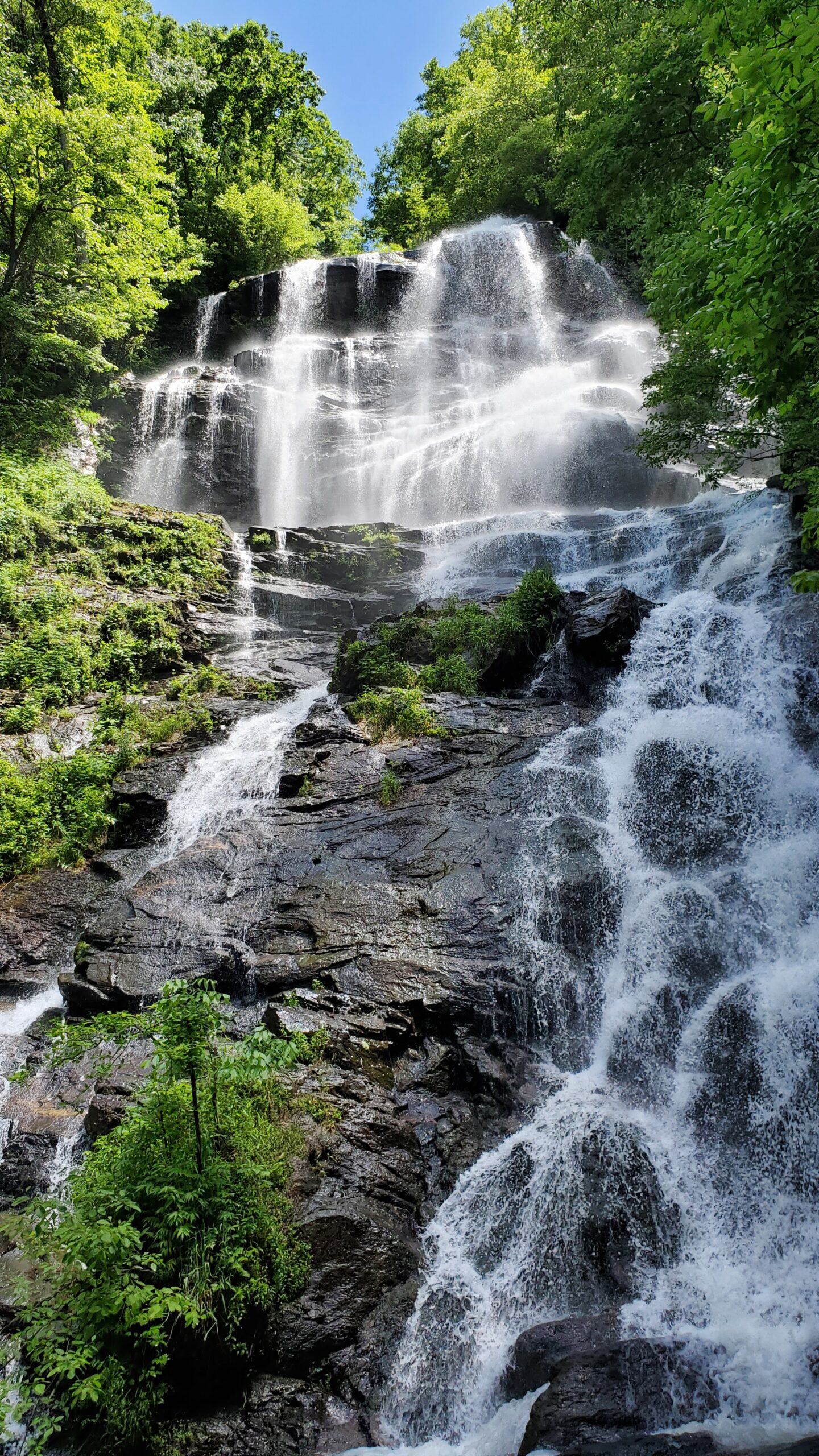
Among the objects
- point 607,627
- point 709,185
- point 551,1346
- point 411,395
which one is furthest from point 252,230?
point 551,1346

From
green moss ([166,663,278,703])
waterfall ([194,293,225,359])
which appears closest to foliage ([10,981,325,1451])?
green moss ([166,663,278,703])

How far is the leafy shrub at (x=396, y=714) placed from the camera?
10.2 m

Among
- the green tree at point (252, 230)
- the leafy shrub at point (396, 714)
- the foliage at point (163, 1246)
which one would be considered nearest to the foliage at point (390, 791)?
the leafy shrub at point (396, 714)

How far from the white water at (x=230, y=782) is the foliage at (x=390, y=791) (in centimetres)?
152

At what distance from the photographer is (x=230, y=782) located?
10.2 metres

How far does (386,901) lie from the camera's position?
7547mm

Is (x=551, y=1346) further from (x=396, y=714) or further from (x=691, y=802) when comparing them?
(x=396, y=714)

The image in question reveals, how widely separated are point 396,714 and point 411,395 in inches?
717

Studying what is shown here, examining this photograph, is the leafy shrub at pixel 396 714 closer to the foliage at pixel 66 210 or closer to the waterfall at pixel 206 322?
the foliage at pixel 66 210

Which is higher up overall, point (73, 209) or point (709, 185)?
point (73, 209)

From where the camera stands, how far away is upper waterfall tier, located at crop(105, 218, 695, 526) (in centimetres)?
2023

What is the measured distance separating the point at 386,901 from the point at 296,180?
38.7 metres

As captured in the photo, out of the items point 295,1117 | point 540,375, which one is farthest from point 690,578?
point 540,375

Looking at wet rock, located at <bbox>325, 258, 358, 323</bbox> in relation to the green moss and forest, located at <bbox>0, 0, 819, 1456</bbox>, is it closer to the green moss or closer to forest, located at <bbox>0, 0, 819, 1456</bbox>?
forest, located at <bbox>0, 0, 819, 1456</bbox>
